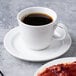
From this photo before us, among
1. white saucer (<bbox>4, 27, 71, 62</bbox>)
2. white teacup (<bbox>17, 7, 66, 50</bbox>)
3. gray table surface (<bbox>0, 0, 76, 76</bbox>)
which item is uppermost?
white teacup (<bbox>17, 7, 66, 50</bbox>)

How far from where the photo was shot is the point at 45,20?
2.58ft

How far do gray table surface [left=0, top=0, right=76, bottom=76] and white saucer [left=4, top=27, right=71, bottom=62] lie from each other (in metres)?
0.02

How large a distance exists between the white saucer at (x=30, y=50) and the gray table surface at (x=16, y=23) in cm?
2

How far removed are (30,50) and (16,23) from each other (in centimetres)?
20

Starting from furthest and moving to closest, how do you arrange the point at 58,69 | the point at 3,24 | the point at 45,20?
1. the point at 3,24
2. the point at 45,20
3. the point at 58,69

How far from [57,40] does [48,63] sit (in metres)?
0.14

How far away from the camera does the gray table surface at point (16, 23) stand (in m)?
0.72

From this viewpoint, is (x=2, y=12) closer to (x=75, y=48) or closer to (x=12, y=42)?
(x=12, y=42)

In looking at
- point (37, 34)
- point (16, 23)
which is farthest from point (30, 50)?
point (16, 23)

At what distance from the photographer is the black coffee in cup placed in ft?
2.50

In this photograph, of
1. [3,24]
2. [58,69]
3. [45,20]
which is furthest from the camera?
[3,24]

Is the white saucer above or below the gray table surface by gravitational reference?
above

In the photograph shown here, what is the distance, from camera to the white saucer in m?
0.73

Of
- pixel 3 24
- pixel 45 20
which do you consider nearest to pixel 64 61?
pixel 45 20
